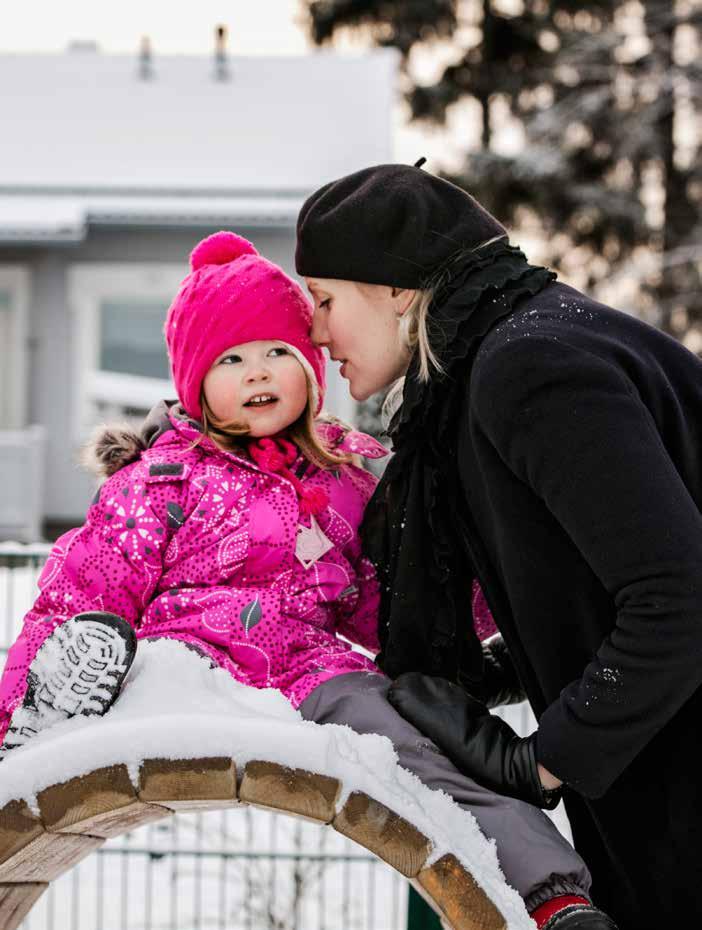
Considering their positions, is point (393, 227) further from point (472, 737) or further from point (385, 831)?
point (385, 831)

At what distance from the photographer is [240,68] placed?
1360 cm

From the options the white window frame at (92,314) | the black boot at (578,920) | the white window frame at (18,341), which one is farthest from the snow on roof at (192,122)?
the black boot at (578,920)

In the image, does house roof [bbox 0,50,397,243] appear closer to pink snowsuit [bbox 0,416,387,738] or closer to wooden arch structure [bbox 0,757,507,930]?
pink snowsuit [bbox 0,416,387,738]

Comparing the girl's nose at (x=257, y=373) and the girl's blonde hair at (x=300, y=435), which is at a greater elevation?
the girl's nose at (x=257, y=373)

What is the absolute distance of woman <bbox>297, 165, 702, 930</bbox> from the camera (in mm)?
1823

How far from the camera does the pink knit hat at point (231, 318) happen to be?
2604 mm

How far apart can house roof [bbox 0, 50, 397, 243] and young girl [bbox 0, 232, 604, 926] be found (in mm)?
8575

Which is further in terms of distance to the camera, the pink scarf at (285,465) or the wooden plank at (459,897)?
the pink scarf at (285,465)

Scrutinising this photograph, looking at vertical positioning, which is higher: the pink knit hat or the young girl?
the pink knit hat

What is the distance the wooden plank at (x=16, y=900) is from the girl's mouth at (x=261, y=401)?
1.06 m

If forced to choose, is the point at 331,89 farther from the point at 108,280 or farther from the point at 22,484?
the point at 22,484

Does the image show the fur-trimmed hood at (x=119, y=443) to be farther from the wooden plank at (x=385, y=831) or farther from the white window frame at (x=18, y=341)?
the white window frame at (x=18, y=341)

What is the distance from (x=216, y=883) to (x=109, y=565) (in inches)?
120

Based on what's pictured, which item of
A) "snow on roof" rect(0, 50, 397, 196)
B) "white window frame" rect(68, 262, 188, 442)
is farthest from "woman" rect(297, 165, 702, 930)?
"snow on roof" rect(0, 50, 397, 196)
